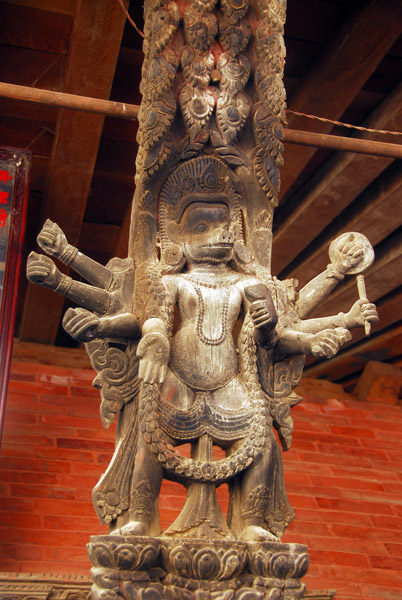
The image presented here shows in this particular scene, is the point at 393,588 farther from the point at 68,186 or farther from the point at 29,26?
the point at 29,26

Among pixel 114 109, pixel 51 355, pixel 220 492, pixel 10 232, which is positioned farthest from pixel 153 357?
pixel 51 355

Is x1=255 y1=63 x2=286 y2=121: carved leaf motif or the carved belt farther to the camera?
x1=255 y1=63 x2=286 y2=121: carved leaf motif

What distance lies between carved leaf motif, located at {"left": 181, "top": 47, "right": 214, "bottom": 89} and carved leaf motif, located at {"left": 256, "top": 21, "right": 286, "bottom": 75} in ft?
0.74

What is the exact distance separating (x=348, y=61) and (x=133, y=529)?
107 inches

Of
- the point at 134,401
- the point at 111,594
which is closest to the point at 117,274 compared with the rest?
the point at 134,401

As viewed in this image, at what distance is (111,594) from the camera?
98.6 inches

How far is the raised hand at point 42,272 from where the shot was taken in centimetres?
283

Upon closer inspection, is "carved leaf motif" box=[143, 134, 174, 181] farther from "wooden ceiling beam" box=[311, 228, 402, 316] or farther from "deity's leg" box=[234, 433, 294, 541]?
"wooden ceiling beam" box=[311, 228, 402, 316]

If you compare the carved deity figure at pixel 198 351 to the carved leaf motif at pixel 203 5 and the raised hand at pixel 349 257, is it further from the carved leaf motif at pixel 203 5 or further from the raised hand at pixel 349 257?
the carved leaf motif at pixel 203 5

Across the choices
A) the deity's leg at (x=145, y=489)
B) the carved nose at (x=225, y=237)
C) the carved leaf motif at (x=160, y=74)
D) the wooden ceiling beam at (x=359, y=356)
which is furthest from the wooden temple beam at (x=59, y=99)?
the wooden ceiling beam at (x=359, y=356)

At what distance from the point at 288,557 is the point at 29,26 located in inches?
122

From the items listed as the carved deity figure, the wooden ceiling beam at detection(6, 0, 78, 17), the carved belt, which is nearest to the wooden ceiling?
the wooden ceiling beam at detection(6, 0, 78, 17)

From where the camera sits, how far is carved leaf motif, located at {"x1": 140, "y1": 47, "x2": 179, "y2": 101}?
10.5 ft

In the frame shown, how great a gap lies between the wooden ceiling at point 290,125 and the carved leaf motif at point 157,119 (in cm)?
86
